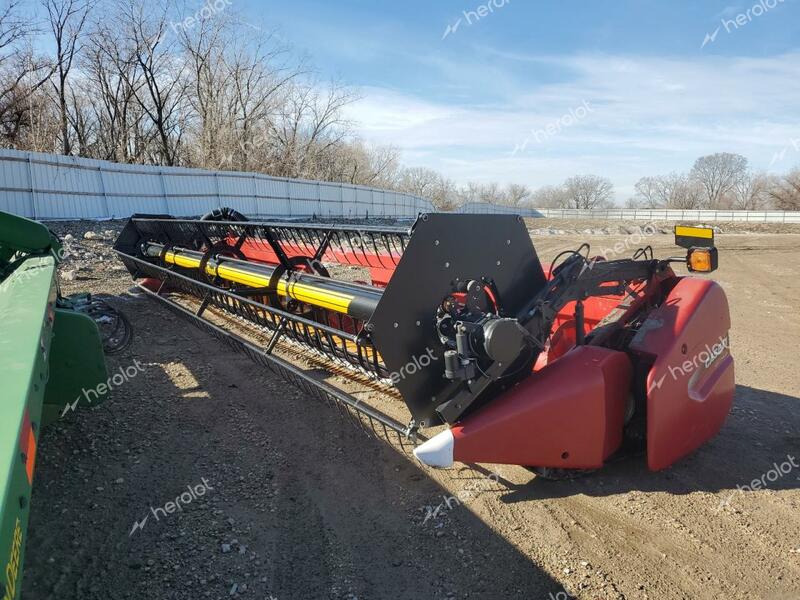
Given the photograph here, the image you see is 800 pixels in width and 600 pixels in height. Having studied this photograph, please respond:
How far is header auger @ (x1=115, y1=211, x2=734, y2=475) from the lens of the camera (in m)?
2.64

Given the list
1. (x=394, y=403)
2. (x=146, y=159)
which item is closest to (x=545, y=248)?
(x=394, y=403)

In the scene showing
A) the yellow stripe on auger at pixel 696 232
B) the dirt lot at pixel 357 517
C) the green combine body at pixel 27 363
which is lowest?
the dirt lot at pixel 357 517

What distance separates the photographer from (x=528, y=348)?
2889mm

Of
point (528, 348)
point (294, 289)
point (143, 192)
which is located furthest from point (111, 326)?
point (143, 192)

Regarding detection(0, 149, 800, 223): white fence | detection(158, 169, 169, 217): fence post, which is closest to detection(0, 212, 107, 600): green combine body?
detection(0, 149, 800, 223): white fence

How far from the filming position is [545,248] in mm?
19078

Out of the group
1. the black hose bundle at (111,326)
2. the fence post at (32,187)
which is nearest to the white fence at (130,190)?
the fence post at (32,187)

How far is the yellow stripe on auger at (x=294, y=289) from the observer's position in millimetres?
3311

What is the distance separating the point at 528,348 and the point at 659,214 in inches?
2081

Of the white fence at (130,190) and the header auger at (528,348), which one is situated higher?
the white fence at (130,190)

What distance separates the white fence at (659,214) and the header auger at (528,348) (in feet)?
110

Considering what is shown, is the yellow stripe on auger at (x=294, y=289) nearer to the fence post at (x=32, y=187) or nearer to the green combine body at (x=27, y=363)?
the green combine body at (x=27, y=363)

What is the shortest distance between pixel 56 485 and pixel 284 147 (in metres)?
31.1

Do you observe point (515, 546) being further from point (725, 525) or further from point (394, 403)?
point (394, 403)
